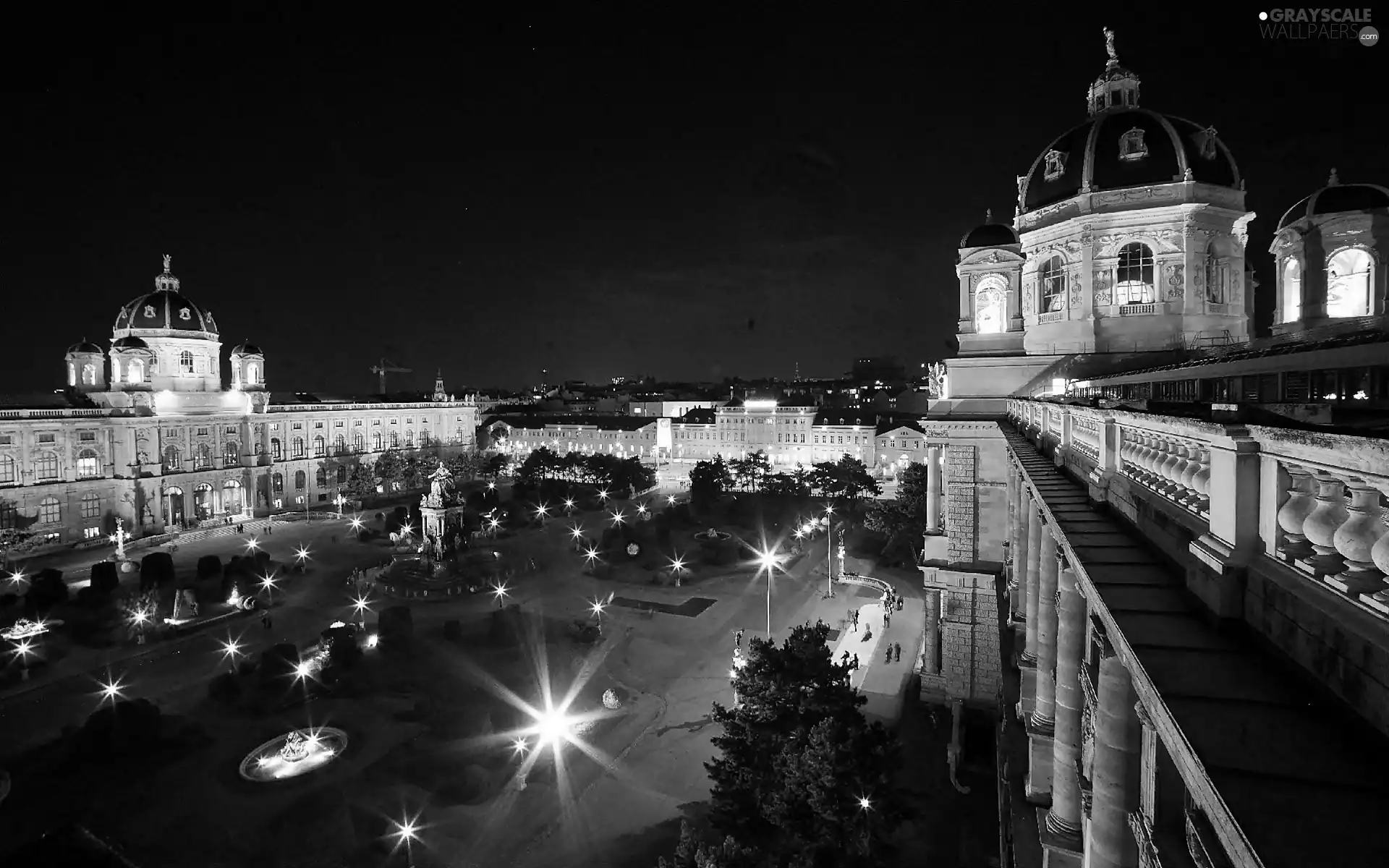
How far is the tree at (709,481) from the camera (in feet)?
203

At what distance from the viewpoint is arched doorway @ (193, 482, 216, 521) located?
63938mm

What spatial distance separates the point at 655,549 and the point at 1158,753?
135 ft

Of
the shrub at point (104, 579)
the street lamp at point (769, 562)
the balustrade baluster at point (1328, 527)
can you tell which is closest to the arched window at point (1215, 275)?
the street lamp at point (769, 562)

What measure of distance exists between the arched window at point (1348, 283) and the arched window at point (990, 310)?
31.5 feet

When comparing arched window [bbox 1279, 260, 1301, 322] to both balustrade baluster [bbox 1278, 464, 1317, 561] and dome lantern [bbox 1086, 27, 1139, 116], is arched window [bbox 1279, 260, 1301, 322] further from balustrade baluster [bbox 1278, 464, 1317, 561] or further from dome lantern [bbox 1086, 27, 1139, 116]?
balustrade baluster [bbox 1278, 464, 1317, 561]

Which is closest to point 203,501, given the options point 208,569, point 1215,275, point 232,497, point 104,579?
point 232,497

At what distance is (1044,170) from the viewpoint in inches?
1123

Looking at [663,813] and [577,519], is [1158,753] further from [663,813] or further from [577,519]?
[577,519]

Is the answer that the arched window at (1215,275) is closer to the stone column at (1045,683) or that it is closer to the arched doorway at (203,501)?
the stone column at (1045,683)

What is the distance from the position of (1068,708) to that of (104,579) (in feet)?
148

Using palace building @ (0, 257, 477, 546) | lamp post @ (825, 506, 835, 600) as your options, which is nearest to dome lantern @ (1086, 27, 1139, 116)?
lamp post @ (825, 506, 835, 600)

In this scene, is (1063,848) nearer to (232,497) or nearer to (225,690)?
(225,690)

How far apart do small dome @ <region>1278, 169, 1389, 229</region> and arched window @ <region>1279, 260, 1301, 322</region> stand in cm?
160

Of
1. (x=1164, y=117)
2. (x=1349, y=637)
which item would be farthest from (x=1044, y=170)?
(x=1349, y=637)
